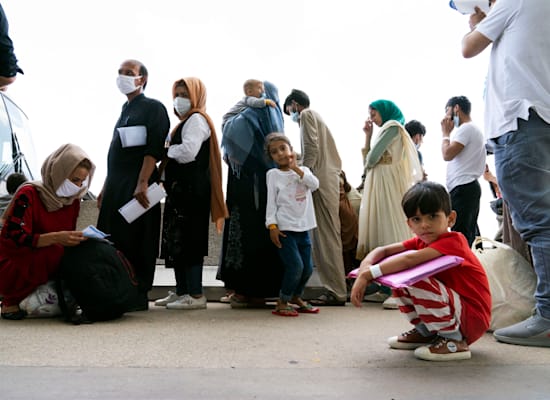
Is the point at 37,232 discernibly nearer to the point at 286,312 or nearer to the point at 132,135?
the point at 132,135

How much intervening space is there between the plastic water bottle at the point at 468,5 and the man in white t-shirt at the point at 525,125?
255 millimetres

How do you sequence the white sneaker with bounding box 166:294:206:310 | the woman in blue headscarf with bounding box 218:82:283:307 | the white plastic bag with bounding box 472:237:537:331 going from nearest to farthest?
the white plastic bag with bounding box 472:237:537:331 → the white sneaker with bounding box 166:294:206:310 → the woman in blue headscarf with bounding box 218:82:283:307

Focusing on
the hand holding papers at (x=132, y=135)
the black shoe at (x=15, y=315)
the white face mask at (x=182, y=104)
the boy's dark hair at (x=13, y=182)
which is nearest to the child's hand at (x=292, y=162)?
the white face mask at (x=182, y=104)

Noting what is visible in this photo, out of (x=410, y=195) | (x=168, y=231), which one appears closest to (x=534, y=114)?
(x=410, y=195)

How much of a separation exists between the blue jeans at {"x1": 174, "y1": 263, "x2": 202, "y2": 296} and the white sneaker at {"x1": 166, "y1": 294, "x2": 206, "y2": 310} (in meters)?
0.04

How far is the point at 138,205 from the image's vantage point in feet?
10.8

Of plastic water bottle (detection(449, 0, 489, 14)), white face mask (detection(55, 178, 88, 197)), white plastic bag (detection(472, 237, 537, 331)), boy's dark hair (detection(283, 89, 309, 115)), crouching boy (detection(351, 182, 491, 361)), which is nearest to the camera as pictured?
crouching boy (detection(351, 182, 491, 361))

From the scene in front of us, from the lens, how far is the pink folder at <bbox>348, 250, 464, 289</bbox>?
1.85 meters

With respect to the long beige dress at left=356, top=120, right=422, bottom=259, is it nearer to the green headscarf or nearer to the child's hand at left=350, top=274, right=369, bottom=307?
the green headscarf

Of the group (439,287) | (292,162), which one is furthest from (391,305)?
(439,287)

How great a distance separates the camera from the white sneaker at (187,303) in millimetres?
3410

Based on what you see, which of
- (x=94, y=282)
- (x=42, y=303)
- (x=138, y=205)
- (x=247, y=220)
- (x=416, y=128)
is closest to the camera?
(x=94, y=282)

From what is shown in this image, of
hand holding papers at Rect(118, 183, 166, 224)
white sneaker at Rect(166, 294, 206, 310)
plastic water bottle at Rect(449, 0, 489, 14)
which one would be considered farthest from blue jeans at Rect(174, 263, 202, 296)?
plastic water bottle at Rect(449, 0, 489, 14)

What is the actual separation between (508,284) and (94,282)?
7.20 feet
